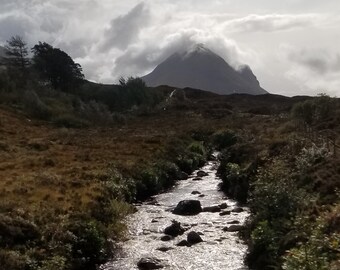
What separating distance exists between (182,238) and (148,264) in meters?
4.79

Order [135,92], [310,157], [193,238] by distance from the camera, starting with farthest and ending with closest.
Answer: [135,92] < [310,157] < [193,238]

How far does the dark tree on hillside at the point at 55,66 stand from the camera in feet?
405

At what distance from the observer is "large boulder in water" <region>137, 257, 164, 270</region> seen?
68.7ft

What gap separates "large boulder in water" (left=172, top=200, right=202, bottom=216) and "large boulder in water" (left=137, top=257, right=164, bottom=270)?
10.3 meters

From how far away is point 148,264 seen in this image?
21.0m

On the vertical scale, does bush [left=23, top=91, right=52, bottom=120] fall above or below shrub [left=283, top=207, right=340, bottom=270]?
above

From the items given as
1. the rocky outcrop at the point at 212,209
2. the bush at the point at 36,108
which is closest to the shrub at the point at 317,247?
the rocky outcrop at the point at 212,209

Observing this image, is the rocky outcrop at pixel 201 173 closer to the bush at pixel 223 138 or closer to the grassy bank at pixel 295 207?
the grassy bank at pixel 295 207

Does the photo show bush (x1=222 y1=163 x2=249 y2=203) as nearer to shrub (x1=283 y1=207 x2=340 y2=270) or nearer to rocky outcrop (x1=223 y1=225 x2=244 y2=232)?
rocky outcrop (x1=223 y1=225 x2=244 y2=232)

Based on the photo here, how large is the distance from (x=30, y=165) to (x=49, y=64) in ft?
293

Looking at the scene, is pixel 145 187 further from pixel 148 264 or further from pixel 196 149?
pixel 196 149

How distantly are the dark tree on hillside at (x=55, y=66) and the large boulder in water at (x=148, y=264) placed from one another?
109m

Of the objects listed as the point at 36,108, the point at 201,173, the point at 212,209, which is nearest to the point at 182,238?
the point at 212,209

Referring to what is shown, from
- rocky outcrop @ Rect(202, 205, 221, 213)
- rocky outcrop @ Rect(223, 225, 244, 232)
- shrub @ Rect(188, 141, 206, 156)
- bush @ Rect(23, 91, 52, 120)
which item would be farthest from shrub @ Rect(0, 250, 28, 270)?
bush @ Rect(23, 91, 52, 120)
